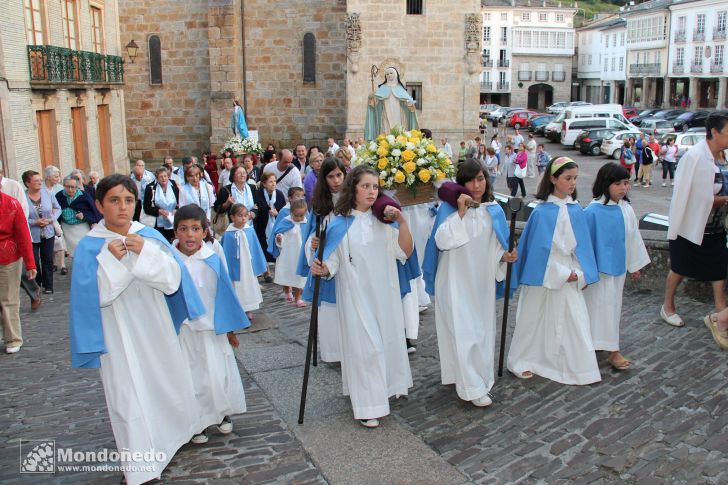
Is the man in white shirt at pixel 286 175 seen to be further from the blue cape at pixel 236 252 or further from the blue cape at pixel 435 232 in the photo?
the blue cape at pixel 435 232

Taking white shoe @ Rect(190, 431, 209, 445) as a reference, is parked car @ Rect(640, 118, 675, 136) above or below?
above

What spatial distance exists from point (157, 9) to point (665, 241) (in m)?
23.5

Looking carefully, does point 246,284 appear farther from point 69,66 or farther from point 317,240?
point 69,66

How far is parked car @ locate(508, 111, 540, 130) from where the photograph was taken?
49.8 m

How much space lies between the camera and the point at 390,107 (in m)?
11.0

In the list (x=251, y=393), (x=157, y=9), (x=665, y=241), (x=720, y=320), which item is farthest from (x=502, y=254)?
(x=157, y=9)

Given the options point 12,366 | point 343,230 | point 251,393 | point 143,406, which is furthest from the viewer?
point 12,366

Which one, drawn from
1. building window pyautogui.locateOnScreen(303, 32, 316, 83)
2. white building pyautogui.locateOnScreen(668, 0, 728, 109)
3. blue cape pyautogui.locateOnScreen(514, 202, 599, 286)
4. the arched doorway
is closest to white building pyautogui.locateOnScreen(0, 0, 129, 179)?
building window pyautogui.locateOnScreen(303, 32, 316, 83)

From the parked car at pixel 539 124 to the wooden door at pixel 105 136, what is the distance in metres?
29.1

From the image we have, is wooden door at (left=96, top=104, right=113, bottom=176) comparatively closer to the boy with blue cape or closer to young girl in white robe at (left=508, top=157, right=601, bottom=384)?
young girl in white robe at (left=508, top=157, right=601, bottom=384)

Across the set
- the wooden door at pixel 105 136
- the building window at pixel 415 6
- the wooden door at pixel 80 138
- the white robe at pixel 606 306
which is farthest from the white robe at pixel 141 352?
the building window at pixel 415 6

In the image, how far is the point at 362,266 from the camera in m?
5.41

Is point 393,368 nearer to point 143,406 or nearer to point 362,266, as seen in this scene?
point 362,266

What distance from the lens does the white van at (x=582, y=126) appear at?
3600 cm
